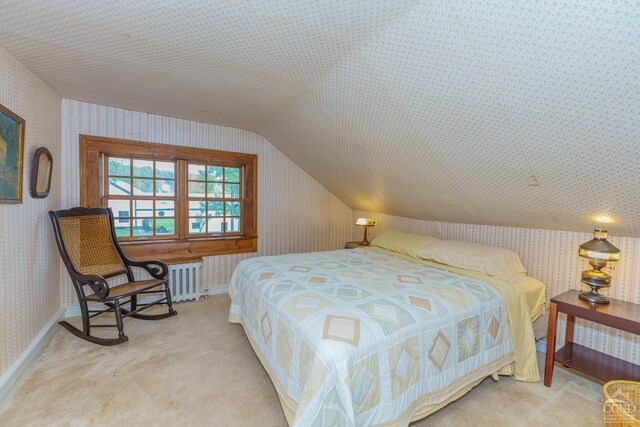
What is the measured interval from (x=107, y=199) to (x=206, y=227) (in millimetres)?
1125

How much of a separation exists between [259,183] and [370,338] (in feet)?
10.1

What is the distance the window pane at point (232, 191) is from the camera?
3.93m

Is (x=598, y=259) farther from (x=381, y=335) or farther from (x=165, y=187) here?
(x=165, y=187)

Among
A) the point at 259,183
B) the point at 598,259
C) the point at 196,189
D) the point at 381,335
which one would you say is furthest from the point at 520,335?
the point at 196,189

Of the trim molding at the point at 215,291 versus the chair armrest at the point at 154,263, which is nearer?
the chair armrest at the point at 154,263

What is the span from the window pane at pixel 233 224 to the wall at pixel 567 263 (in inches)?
112

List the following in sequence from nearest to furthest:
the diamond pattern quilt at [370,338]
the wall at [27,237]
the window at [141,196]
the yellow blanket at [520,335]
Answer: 1. the diamond pattern quilt at [370,338]
2. the wall at [27,237]
3. the yellow blanket at [520,335]
4. the window at [141,196]

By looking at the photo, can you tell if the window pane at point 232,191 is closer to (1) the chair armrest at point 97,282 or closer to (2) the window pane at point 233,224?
(2) the window pane at point 233,224

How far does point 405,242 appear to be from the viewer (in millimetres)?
3318

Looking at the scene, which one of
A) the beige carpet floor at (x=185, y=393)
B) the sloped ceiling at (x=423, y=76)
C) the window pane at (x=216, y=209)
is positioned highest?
the sloped ceiling at (x=423, y=76)

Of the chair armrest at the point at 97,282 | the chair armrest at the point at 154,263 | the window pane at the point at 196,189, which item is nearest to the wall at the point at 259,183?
the window pane at the point at 196,189

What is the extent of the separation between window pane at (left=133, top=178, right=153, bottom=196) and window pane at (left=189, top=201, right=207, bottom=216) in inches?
19.0

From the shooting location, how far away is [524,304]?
2146 millimetres

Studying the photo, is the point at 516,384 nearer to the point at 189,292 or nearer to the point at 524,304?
the point at 524,304
